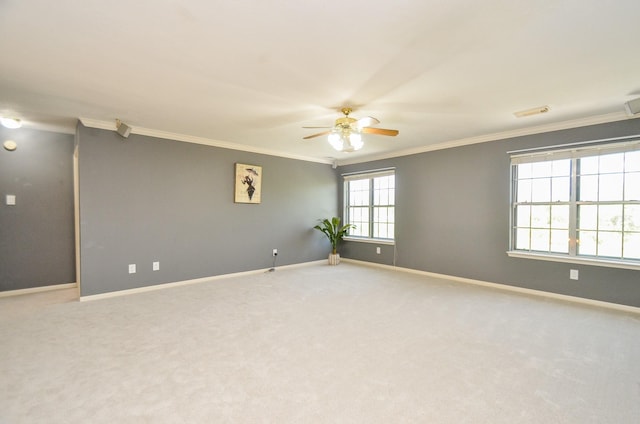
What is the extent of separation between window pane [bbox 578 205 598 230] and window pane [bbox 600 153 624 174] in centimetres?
48

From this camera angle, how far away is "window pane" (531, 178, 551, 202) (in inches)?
165

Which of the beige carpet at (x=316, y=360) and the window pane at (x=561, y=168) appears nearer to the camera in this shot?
the beige carpet at (x=316, y=360)

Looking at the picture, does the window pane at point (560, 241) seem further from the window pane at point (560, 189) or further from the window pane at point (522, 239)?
the window pane at point (560, 189)

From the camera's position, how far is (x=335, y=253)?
6543 millimetres

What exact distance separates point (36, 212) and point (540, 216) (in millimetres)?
7324

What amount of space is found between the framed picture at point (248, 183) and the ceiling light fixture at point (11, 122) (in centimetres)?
288

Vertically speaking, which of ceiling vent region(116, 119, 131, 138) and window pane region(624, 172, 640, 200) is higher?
ceiling vent region(116, 119, 131, 138)

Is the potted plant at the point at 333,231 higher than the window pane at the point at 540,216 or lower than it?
lower

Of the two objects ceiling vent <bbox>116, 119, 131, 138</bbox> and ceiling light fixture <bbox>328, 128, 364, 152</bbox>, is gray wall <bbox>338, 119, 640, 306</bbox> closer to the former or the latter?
ceiling light fixture <bbox>328, 128, 364, 152</bbox>

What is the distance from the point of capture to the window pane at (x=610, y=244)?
12.0 ft

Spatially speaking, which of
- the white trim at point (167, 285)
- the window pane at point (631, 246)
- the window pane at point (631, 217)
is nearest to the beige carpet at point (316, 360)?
the white trim at point (167, 285)

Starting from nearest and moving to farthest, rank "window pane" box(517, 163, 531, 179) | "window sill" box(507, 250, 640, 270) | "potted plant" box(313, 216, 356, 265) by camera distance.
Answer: "window sill" box(507, 250, 640, 270)
"window pane" box(517, 163, 531, 179)
"potted plant" box(313, 216, 356, 265)

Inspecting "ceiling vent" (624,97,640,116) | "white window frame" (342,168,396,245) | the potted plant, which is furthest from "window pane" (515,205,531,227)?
the potted plant

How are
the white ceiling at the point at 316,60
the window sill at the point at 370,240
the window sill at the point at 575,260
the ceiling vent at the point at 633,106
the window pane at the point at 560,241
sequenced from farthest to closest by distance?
the window sill at the point at 370,240 < the window pane at the point at 560,241 < the window sill at the point at 575,260 < the ceiling vent at the point at 633,106 < the white ceiling at the point at 316,60
